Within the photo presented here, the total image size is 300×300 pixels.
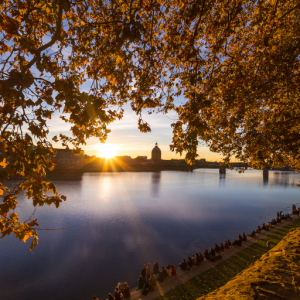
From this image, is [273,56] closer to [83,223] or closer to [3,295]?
[3,295]

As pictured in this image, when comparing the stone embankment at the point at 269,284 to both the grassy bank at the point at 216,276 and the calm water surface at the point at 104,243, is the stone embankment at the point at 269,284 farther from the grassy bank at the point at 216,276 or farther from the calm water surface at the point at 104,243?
the calm water surface at the point at 104,243

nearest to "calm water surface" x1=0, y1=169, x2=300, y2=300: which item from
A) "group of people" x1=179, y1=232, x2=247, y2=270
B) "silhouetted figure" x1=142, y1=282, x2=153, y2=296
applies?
"silhouetted figure" x1=142, y1=282, x2=153, y2=296

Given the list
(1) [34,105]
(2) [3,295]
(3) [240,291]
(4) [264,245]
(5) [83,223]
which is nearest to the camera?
(3) [240,291]

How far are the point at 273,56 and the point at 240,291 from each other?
829 centimetres

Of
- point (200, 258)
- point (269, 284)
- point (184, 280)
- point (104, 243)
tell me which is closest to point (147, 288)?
point (184, 280)

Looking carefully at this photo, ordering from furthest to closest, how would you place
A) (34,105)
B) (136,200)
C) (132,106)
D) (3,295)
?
(136,200), (3,295), (132,106), (34,105)

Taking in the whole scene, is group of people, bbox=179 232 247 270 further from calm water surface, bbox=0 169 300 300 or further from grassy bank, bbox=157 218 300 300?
calm water surface, bbox=0 169 300 300

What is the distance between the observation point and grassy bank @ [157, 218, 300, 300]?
36.3 feet

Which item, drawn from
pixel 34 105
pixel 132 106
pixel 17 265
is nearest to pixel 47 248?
pixel 17 265

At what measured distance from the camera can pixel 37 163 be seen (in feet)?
12.6

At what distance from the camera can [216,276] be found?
1279 cm

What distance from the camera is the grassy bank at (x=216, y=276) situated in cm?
1107

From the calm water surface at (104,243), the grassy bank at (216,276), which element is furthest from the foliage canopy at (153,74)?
the calm water surface at (104,243)

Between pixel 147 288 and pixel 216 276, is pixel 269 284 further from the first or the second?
pixel 216 276
